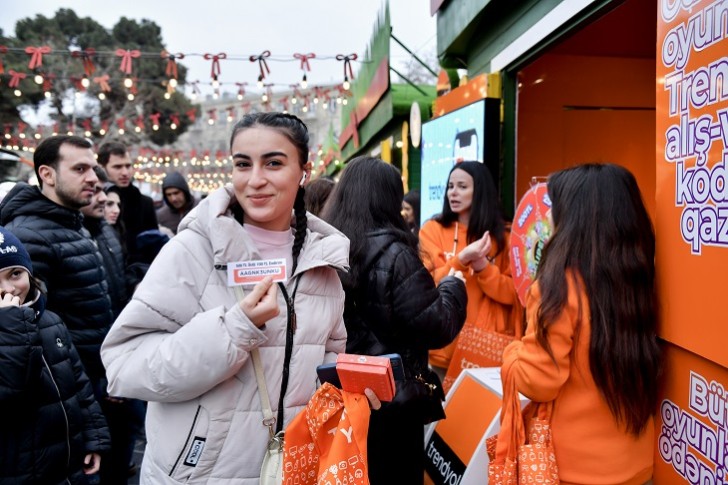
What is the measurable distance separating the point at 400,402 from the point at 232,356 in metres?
1.26

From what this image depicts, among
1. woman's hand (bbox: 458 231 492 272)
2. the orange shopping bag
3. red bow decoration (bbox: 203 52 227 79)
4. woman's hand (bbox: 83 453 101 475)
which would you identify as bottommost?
woman's hand (bbox: 83 453 101 475)

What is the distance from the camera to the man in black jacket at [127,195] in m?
5.30

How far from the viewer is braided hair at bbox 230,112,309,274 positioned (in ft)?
5.69

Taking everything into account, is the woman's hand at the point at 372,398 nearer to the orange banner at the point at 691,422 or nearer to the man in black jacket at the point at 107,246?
the orange banner at the point at 691,422

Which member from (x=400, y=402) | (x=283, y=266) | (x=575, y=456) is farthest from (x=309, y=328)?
(x=575, y=456)

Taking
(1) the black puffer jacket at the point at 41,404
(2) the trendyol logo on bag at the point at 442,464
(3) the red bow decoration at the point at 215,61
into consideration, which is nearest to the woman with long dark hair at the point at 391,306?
(2) the trendyol logo on bag at the point at 442,464

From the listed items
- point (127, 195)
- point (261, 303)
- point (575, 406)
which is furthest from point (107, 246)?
point (575, 406)

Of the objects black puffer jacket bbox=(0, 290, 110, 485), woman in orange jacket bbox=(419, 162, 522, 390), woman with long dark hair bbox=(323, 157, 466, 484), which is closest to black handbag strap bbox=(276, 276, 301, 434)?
woman with long dark hair bbox=(323, 157, 466, 484)

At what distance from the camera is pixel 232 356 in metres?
1.47

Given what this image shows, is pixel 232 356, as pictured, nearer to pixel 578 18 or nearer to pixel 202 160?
pixel 578 18

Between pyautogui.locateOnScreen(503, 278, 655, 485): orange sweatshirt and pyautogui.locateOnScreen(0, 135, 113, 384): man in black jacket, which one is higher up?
pyautogui.locateOnScreen(0, 135, 113, 384): man in black jacket

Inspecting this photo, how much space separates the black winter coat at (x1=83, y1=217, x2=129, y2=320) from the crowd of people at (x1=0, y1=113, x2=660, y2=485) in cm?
63

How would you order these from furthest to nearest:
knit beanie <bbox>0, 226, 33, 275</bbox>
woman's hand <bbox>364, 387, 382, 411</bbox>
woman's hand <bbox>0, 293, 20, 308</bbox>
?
knit beanie <bbox>0, 226, 33, 275</bbox> < woman's hand <bbox>0, 293, 20, 308</bbox> < woman's hand <bbox>364, 387, 382, 411</bbox>

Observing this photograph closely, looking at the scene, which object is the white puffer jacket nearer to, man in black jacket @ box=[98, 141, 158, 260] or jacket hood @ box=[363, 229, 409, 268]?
jacket hood @ box=[363, 229, 409, 268]
